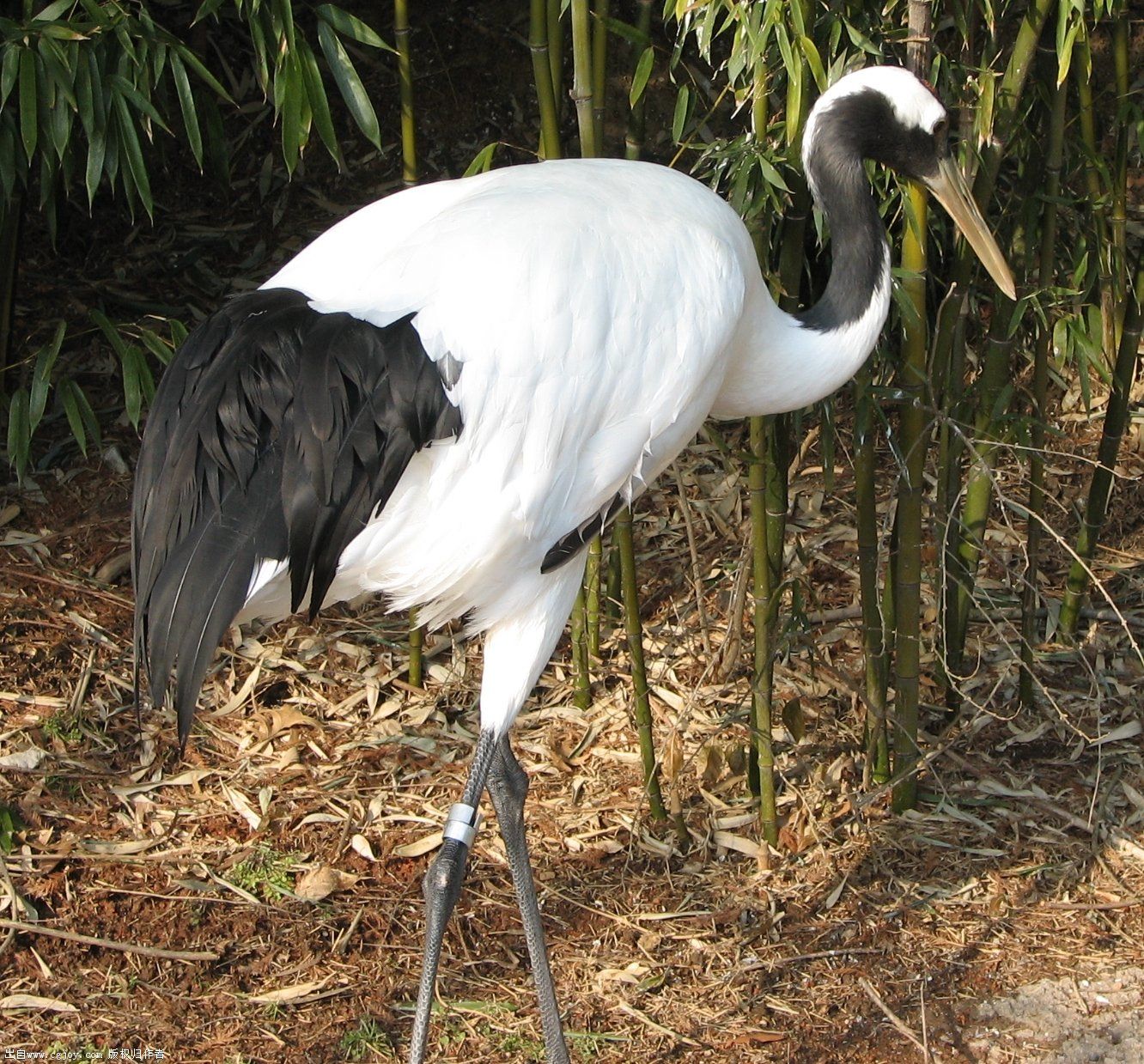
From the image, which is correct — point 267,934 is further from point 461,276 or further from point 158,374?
point 158,374

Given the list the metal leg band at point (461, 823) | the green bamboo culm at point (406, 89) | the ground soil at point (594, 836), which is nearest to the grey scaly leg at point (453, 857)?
the metal leg band at point (461, 823)

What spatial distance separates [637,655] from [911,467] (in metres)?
0.77

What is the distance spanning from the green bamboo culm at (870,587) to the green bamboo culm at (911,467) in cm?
4

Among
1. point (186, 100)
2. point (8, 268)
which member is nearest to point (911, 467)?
point (186, 100)

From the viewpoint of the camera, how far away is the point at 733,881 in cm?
372

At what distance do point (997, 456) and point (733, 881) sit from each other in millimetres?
1541

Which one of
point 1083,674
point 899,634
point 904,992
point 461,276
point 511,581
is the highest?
point 461,276

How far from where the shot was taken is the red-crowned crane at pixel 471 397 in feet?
8.84

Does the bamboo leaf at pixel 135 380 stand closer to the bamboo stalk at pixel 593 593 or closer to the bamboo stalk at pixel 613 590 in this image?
the bamboo stalk at pixel 593 593

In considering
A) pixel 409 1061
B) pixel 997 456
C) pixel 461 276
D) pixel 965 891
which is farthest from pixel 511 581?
pixel 997 456

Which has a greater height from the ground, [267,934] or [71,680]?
[71,680]

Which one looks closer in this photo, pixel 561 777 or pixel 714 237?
pixel 714 237

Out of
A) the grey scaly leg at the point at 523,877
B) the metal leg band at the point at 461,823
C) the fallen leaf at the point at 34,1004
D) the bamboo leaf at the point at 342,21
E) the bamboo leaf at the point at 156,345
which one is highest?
the bamboo leaf at the point at 342,21

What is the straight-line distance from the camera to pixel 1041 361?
3893 millimetres
